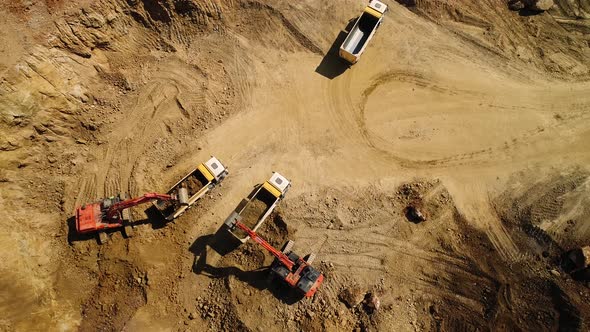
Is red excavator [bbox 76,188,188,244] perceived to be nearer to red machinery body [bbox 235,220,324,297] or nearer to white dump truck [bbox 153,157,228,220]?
white dump truck [bbox 153,157,228,220]

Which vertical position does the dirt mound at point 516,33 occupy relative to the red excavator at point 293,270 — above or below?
above

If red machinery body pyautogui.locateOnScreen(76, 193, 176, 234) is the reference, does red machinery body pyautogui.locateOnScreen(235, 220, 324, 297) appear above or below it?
above

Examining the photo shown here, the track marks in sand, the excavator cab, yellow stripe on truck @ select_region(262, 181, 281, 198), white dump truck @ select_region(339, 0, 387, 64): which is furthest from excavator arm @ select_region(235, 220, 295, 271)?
white dump truck @ select_region(339, 0, 387, 64)

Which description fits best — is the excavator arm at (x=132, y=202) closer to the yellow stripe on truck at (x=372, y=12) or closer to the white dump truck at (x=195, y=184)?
the white dump truck at (x=195, y=184)

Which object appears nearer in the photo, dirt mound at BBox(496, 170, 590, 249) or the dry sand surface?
the dry sand surface

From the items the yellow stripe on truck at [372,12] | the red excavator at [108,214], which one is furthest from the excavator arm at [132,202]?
the yellow stripe on truck at [372,12]

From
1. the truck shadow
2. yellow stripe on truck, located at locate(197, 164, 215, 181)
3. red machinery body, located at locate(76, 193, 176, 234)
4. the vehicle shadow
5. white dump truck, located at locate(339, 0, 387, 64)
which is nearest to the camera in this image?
red machinery body, located at locate(76, 193, 176, 234)
